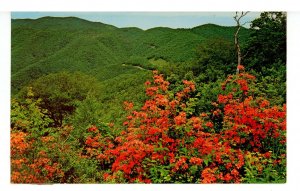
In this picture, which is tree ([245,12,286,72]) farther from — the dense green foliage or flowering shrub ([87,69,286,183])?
flowering shrub ([87,69,286,183])

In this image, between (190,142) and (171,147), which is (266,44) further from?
(171,147)

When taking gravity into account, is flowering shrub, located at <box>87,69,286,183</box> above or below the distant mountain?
below

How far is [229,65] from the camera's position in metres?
4.98

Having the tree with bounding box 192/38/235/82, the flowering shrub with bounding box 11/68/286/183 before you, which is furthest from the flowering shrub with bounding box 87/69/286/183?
→ the tree with bounding box 192/38/235/82

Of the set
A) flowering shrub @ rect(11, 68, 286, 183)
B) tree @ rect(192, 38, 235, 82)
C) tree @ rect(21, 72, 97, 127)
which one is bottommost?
flowering shrub @ rect(11, 68, 286, 183)

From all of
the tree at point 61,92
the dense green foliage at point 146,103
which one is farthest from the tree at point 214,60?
the tree at point 61,92

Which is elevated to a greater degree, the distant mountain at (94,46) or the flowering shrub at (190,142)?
the distant mountain at (94,46)

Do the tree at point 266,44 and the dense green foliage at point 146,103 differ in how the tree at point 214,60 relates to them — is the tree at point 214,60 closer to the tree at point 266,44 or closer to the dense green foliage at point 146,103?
the dense green foliage at point 146,103

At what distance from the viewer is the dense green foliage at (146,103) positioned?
4.86m

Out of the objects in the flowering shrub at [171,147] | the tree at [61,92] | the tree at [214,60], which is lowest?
the flowering shrub at [171,147]

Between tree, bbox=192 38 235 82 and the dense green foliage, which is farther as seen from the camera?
tree, bbox=192 38 235 82

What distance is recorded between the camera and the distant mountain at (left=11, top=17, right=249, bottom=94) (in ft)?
16.2

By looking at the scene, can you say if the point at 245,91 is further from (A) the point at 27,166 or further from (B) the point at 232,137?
(A) the point at 27,166
